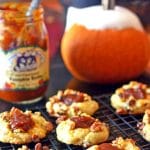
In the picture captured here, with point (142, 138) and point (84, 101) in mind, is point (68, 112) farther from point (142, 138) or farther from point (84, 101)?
point (142, 138)

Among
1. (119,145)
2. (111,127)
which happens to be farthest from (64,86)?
(119,145)

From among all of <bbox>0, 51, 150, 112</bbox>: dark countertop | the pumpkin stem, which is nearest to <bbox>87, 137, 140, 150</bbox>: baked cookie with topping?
<bbox>0, 51, 150, 112</bbox>: dark countertop

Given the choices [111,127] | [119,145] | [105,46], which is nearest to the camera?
[119,145]

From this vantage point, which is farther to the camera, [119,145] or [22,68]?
[22,68]

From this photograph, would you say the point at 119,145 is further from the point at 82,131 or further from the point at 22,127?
the point at 22,127

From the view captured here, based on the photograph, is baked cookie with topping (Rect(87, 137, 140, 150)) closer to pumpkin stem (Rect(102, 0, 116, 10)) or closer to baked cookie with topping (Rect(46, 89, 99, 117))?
baked cookie with topping (Rect(46, 89, 99, 117))

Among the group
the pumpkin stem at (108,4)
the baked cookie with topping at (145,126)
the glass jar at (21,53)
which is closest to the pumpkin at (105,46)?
the pumpkin stem at (108,4)

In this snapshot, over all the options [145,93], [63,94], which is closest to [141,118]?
[145,93]
